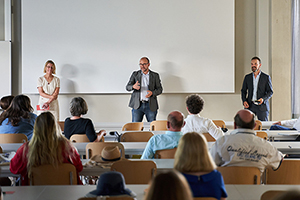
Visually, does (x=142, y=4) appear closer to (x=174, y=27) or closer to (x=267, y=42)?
(x=174, y=27)

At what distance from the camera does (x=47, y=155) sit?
2.41 m

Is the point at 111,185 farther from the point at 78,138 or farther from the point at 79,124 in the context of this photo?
the point at 79,124

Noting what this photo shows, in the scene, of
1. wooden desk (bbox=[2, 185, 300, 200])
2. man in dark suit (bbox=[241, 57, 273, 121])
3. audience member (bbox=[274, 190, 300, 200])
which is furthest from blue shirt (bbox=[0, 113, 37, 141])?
man in dark suit (bbox=[241, 57, 273, 121])

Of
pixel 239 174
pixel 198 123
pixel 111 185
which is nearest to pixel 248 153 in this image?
pixel 239 174

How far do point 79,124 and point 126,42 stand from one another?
3497 mm

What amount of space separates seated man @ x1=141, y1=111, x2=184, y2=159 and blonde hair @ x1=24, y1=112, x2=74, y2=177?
0.81 meters

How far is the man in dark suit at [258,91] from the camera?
6211 millimetres

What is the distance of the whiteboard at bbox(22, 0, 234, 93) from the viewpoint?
271 inches

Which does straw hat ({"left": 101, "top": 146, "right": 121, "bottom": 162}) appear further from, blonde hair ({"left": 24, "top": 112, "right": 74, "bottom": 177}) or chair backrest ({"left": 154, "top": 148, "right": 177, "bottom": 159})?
chair backrest ({"left": 154, "top": 148, "right": 177, "bottom": 159})

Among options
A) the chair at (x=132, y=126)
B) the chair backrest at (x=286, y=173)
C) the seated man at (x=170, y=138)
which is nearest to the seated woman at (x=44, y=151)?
the seated man at (x=170, y=138)

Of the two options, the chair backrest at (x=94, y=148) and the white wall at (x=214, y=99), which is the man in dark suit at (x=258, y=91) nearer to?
the white wall at (x=214, y=99)

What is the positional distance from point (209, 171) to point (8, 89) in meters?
6.35

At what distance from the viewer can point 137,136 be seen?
4199 mm

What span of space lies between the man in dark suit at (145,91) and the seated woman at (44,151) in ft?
12.5
